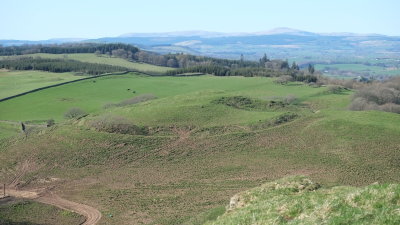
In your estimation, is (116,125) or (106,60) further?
(106,60)

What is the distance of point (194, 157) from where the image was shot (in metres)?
52.0

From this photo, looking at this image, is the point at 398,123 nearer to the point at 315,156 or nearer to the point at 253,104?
the point at 315,156

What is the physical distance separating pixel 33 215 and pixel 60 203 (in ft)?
10.7

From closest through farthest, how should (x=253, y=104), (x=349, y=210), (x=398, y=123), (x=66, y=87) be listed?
(x=349, y=210)
(x=398, y=123)
(x=253, y=104)
(x=66, y=87)

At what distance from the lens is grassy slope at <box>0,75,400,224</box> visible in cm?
4094

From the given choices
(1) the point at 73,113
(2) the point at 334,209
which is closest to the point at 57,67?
(1) the point at 73,113

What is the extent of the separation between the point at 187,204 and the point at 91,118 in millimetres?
30636

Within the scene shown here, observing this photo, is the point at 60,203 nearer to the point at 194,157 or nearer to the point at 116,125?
the point at 194,157

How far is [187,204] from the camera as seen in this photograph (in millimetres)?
38312

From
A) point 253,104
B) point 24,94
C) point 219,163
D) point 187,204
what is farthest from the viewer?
point 24,94

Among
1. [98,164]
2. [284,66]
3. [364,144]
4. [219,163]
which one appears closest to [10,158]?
[98,164]

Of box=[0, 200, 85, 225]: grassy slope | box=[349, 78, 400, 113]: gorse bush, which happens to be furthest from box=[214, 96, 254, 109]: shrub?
box=[0, 200, 85, 225]: grassy slope

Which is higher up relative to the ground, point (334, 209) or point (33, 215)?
point (334, 209)

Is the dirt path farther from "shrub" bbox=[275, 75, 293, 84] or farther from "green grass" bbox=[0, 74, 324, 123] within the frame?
"shrub" bbox=[275, 75, 293, 84]
